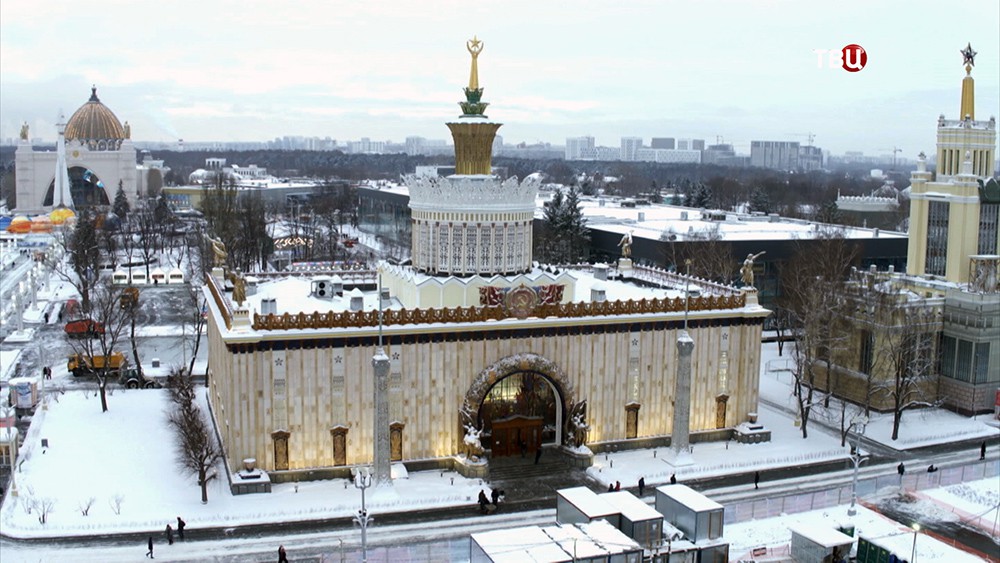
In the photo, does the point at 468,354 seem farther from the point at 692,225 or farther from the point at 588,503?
the point at 692,225

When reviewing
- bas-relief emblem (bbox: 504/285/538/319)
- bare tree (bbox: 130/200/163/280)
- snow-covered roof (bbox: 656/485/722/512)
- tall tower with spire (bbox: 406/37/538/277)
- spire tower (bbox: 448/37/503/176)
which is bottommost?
snow-covered roof (bbox: 656/485/722/512)

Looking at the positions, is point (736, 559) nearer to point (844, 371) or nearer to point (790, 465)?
point (790, 465)

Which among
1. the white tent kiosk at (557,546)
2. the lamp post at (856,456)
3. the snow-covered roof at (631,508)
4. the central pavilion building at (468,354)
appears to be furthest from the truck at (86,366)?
the lamp post at (856,456)

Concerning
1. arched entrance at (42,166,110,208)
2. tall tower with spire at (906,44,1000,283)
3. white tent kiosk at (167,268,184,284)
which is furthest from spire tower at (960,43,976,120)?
arched entrance at (42,166,110,208)

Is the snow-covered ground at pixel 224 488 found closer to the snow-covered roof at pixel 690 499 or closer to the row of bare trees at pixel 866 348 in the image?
the snow-covered roof at pixel 690 499

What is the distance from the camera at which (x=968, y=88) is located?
46375 millimetres

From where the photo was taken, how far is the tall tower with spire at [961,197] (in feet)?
151

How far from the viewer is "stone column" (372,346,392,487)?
3244cm

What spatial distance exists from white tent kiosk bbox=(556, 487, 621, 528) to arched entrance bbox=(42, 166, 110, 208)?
123 metres

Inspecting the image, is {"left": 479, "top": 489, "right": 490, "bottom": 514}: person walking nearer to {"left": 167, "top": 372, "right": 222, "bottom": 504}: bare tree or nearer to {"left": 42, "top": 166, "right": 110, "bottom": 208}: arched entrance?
{"left": 167, "top": 372, "right": 222, "bottom": 504}: bare tree

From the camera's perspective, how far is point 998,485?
3578 centimetres

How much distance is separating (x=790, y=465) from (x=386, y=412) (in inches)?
615

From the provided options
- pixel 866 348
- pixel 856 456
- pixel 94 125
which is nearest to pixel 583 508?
pixel 856 456

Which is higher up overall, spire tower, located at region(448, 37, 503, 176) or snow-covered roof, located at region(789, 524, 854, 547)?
spire tower, located at region(448, 37, 503, 176)
